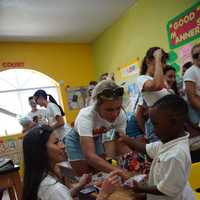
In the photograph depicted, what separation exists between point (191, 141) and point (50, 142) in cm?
101

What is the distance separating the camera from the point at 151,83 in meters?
1.83

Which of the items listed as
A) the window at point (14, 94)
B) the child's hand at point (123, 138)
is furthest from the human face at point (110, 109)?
the window at point (14, 94)

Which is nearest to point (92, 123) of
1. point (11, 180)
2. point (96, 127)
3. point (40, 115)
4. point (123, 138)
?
point (96, 127)

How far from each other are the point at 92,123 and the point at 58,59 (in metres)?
3.89

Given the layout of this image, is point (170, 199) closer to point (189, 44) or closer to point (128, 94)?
point (189, 44)

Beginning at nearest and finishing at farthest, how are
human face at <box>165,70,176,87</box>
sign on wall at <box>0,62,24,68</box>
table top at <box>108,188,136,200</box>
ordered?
table top at <box>108,188,136,200</box> < human face at <box>165,70,176,87</box> < sign on wall at <box>0,62,24,68</box>

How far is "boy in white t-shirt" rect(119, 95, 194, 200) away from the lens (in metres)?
0.93

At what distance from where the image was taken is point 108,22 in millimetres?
4551

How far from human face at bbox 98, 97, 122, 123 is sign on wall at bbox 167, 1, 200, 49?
1.79 m

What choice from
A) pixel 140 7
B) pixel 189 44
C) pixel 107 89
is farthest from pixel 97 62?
pixel 107 89

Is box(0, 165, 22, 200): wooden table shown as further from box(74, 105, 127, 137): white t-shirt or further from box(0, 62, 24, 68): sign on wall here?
box(0, 62, 24, 68): sign on wall

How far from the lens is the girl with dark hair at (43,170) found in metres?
1.16

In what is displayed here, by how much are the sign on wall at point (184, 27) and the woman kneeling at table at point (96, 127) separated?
1.72 m

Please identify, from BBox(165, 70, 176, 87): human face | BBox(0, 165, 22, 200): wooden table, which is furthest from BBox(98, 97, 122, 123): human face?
BBox(0, 165, 22, 200): wooden table
